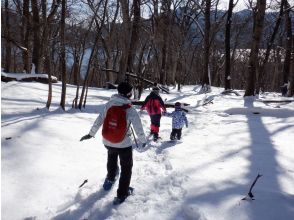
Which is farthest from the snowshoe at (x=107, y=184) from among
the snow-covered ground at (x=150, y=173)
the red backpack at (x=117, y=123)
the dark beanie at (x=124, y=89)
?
the dark beanie at (x=124, y=89)

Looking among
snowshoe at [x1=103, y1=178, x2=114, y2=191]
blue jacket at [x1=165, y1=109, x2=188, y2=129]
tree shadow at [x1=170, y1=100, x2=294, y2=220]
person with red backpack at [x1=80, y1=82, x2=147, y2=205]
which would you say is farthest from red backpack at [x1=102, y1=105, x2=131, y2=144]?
blue jacket at [x1=165, y1=109, x2=188, y2=129]

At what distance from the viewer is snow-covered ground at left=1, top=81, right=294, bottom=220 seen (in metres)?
4.45

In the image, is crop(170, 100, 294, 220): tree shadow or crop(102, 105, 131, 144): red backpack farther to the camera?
crop(102, 105, 131, 144): red backpack

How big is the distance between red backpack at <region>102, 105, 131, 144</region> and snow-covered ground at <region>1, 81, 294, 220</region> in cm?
90

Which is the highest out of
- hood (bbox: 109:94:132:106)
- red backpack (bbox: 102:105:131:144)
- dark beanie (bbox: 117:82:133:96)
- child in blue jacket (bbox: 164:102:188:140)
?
dark beanie (bbox: 117:82:133:96)

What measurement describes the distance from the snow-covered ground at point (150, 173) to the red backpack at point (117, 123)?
90 cm

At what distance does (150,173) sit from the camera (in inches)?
240

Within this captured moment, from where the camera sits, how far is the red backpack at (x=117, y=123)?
4840 millimetres

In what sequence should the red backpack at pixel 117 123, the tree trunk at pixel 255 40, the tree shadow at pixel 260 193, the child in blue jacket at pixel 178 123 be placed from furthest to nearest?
the tree trunk at pixel 255 40, the child in blue jacket at pixel 178 123, the red backpack at pixel 117 123, the tree shadow at pixel 260 193

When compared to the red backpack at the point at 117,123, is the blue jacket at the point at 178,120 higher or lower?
lower

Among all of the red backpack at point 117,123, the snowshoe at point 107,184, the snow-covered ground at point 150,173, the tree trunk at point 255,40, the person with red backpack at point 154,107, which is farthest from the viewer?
the tree trunk at point 255,40

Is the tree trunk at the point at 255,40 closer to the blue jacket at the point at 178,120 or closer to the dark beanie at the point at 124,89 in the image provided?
the blue jacket at the point at 178,120

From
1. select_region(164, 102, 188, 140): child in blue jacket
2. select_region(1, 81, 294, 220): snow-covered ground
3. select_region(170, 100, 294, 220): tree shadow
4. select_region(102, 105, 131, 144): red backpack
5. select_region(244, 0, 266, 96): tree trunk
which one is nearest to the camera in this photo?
select_region(170, 100, 294, 220): tree shadow

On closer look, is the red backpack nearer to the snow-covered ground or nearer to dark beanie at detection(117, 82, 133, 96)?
dark beanie at detection(117, 82, 133, 96)
